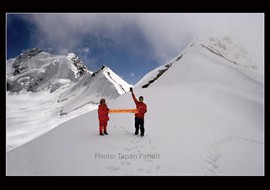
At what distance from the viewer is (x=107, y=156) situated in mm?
7590

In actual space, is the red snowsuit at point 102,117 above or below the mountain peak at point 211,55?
below

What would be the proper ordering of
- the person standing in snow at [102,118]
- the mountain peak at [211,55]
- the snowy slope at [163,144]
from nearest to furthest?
1. the snowy slope at [163,144]
2. the person standing in snow at [102,118]
3. the mountain peak at [211,55]

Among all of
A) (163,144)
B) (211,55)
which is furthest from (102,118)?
(211,55)

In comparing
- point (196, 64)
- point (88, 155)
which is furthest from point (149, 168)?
point (196, 64)

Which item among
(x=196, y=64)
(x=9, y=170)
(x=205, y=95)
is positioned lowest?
(x=9, y=170)

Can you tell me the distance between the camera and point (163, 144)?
8617 mm

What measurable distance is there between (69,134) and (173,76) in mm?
18230

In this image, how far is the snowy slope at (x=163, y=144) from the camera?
7188 millimetres

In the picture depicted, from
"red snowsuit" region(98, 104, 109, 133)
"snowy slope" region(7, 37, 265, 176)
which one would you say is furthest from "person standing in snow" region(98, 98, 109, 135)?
"snowy slope" region(7, 37, 265, 176)

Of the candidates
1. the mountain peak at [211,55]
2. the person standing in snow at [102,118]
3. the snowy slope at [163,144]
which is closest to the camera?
the snowy slope at [163,144]

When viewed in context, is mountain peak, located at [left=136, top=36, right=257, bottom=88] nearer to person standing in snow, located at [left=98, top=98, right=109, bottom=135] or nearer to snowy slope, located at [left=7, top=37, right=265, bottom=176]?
snowy slope, located at [left=7, top=37, right=265, bottom=176]

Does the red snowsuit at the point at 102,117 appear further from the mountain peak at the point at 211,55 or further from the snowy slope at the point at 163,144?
the mountain peak at the point at 211,55

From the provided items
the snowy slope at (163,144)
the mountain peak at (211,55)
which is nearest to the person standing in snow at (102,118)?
the snowy slope at (163,144)

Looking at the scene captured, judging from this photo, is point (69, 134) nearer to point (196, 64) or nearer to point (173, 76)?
point (173, 76)
